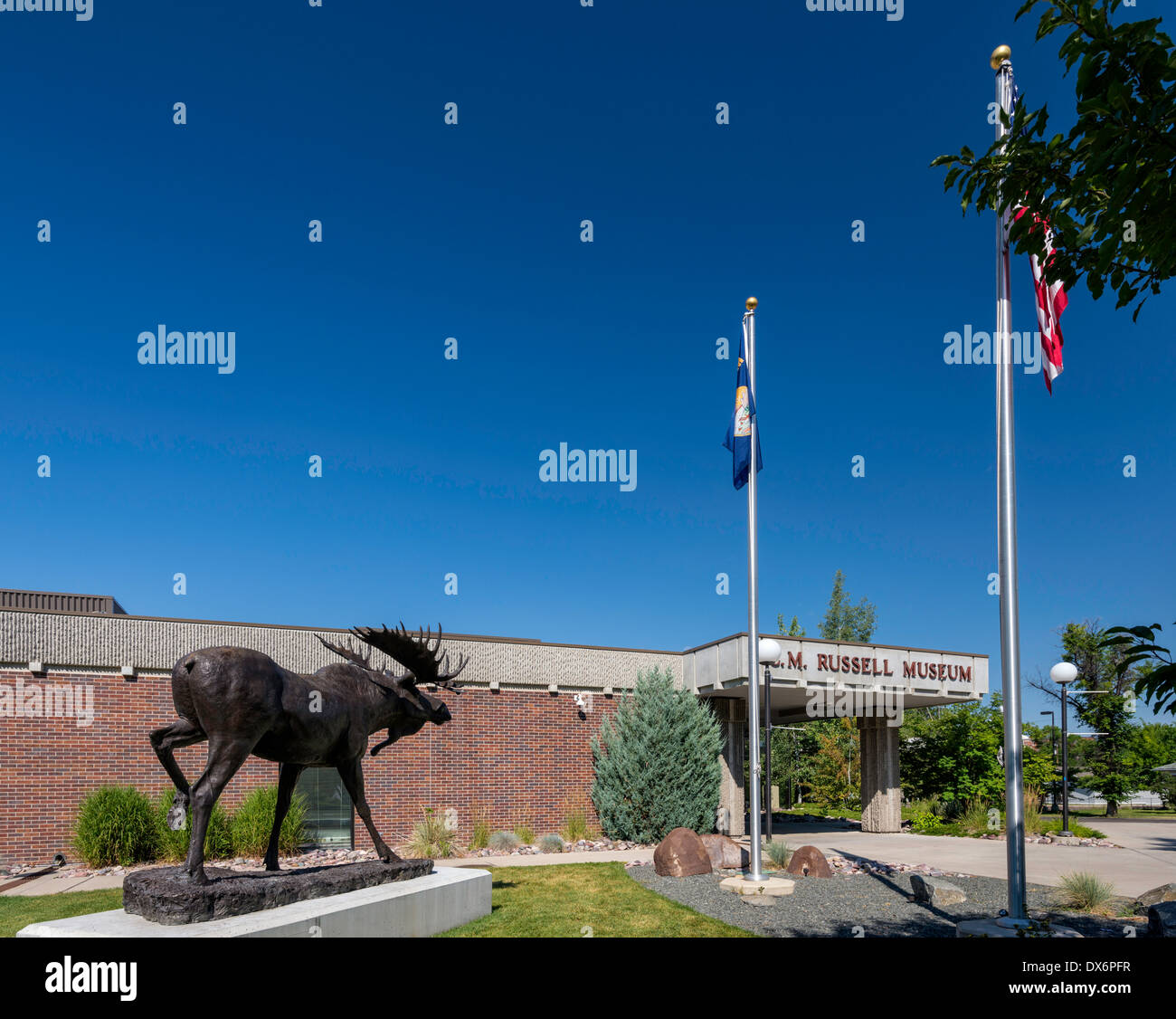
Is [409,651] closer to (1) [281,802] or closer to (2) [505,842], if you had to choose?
(1) [281,802]

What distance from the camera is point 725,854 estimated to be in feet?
50.8

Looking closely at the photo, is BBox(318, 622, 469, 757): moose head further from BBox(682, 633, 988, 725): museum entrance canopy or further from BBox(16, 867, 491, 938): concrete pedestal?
BBox(682, 633, 988, 725): museum entrance canopy

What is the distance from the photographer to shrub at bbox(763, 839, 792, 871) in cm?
1533

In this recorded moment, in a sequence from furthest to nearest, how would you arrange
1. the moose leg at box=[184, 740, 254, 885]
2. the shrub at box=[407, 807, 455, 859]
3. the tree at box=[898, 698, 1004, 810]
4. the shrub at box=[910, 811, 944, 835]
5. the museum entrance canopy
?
1. the tree at box=[898, 698, 1004, 810]
2. the shrub at box=[910, 811, 944, 835]
3. the museum entrance canopy
4. the shrub at box=[407, 807, 455, 859]
5. the moose leg at box=[184, 740, 254, 885]

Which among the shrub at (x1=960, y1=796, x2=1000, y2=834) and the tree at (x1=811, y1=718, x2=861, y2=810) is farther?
the tree at (x1=811, y1=718, x2=861, y2=810)

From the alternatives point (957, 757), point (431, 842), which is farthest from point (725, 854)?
point (957, 757)

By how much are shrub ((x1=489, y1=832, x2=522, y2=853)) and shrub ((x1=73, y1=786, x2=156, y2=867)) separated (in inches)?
274

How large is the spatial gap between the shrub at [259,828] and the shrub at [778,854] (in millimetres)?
9145

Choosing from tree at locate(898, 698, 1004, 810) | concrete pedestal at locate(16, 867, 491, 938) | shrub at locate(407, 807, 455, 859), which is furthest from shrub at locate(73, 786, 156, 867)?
tree at locate(898, 698, 1004, 810)

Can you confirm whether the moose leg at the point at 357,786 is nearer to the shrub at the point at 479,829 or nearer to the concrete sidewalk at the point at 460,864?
the concrete sidewalk at the point at 460,864
